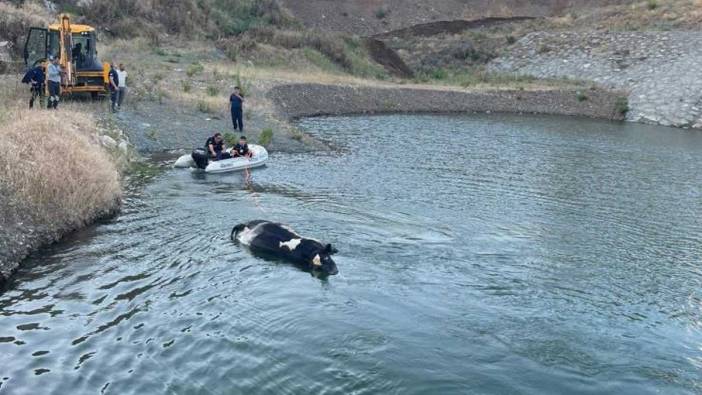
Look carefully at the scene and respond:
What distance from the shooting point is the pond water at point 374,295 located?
10023 mm

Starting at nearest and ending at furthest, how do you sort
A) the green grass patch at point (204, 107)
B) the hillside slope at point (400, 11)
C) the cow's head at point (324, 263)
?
the cow's head at point (324, 263)
the green grass patch at point (204, 107)
the hillside slope at point (400, 11)

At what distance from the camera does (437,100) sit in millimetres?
43688

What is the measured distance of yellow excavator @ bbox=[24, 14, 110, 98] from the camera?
90.8ft

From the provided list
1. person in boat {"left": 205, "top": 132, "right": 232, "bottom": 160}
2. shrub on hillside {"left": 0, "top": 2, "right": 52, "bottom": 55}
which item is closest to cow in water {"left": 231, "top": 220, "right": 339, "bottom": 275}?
person in boat {"left": 205, "top": 132, "right": 232, "bottom": 160}

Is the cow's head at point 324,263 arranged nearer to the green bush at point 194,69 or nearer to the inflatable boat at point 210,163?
the inflatable boat at point 210,163

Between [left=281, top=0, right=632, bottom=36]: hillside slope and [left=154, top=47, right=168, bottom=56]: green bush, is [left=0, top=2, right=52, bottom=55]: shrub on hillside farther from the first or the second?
[left=281, top=0, right=632, bottom=36]: hillside slope

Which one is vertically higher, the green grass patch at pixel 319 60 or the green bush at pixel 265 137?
the green grass patch at pixel 319 60

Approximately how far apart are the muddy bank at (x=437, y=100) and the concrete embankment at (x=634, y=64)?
6.53 ft

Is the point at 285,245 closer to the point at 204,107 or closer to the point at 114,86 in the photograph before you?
the point at 114,86

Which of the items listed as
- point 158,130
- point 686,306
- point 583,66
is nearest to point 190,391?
point 686,306

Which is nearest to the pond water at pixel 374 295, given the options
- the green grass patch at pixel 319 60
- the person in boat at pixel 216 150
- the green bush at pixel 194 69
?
the person in boat at pixel 216 150

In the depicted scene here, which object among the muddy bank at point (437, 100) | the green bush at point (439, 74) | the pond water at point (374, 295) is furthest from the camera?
the green bush at point (439, 74)

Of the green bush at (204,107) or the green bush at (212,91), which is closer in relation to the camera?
the green bush at (204,107)

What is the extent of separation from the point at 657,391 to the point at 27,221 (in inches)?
444
